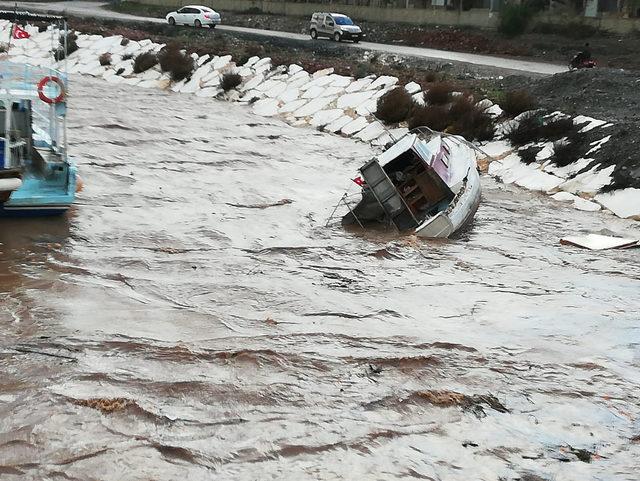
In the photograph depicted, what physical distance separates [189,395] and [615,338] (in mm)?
5393

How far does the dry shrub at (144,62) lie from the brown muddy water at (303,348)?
780 inches

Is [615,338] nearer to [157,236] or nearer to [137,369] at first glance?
[137,369]

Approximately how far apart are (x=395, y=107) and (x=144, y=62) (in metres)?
14.9

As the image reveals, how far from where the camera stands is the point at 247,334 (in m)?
9.46

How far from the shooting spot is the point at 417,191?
1541 cm

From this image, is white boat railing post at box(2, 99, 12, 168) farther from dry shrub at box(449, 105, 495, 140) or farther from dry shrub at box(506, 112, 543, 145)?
dry shrub at box(506, 112, 543, 145)

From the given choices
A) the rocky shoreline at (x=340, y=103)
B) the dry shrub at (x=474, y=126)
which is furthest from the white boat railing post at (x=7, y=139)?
the dry shrub at (x=474, y=126)

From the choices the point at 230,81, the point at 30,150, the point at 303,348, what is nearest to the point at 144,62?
the point at 230,81

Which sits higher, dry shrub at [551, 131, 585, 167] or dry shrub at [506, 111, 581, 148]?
dry shrub at [506, 111, 581, 148]

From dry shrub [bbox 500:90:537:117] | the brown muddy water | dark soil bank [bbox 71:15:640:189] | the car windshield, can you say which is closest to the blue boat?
the brown muddy water

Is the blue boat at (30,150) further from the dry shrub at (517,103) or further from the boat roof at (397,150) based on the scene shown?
the dry shrub at (517,103)

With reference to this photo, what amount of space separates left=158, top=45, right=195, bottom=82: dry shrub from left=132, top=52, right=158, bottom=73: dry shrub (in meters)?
0.41

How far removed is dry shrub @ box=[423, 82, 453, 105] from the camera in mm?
24469

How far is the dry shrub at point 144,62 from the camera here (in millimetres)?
35281
